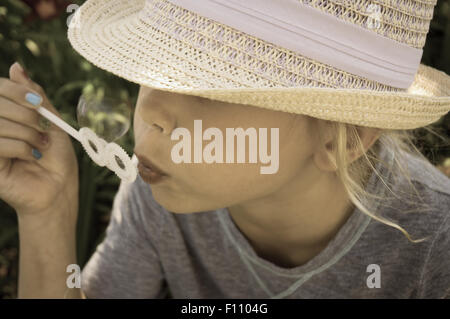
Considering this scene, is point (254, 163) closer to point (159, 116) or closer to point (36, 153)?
point (159, 116)

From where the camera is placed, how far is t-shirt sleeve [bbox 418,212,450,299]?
1.07 metres

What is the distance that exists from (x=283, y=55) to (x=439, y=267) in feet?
2.21

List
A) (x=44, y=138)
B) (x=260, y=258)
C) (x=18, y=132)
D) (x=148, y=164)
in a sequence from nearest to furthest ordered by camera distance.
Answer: (x=148, y=164)
(x=18, y=132)
(x=44, y=138)
(x=260, y=258)

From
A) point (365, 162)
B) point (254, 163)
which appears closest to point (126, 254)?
point (254, 163)

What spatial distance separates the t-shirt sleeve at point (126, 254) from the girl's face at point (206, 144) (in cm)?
39

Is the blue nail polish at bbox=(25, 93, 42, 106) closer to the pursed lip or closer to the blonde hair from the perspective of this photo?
the pursed lip

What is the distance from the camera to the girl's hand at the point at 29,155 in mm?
1012

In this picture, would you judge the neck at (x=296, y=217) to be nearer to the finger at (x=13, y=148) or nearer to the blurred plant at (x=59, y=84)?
the finger at (x=13, y=148)

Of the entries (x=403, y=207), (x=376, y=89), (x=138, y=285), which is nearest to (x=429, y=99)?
(x=376, y=89)

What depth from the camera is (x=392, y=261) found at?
118 cm

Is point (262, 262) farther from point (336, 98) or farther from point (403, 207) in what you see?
point (336, 98)

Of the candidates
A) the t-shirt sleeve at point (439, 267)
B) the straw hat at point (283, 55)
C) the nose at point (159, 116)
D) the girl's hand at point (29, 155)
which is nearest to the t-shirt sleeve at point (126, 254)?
the girl's hand at point (29, 155)

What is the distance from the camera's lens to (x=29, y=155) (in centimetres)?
109

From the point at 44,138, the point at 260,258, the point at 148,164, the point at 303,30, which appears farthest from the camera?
the point at 260,258
